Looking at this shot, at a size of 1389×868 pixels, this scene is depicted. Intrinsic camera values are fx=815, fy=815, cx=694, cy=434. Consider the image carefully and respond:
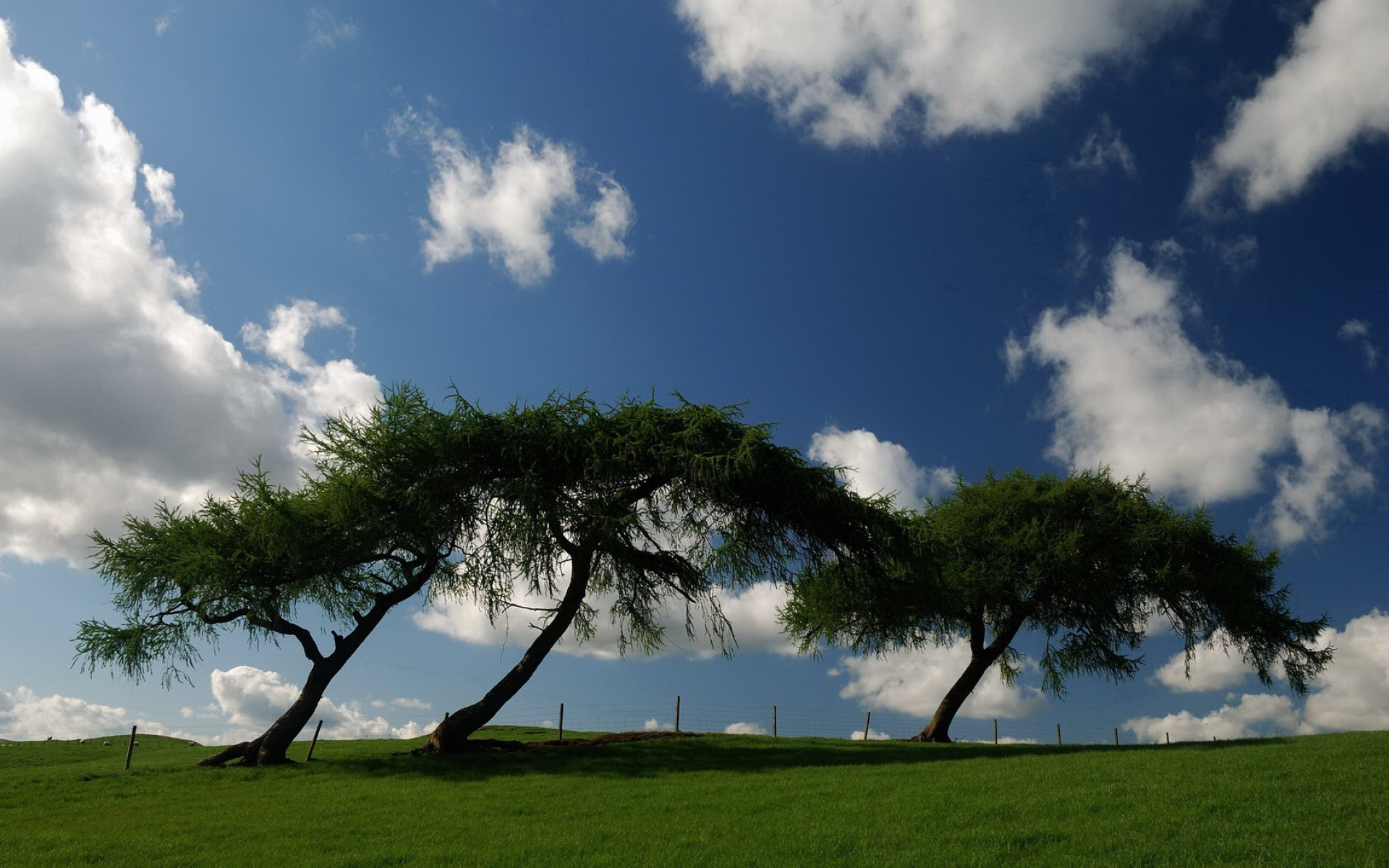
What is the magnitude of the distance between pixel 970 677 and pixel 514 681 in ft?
63.8

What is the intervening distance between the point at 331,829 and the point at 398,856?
318 cm

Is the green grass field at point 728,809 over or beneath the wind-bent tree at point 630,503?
beneath

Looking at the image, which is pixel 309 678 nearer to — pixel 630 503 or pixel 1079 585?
pixel 630 503

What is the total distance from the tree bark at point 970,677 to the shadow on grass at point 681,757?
520 centimetres

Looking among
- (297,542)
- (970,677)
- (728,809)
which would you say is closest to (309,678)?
(297,542)

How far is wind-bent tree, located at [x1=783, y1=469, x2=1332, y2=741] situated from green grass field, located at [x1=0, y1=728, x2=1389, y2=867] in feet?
28.7

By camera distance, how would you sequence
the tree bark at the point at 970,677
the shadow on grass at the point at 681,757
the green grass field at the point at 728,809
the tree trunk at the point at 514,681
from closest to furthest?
the green grass field at the point at 728,809 → the shadow on grass at the point at 681,757 → the tree trunk at the point at 514,681 → the tree bark at the point at 970,677

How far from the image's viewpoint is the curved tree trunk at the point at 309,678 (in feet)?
79.6

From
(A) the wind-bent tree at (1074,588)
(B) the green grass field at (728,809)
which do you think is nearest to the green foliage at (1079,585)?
(A) the wind-bent tree at (1074,588)

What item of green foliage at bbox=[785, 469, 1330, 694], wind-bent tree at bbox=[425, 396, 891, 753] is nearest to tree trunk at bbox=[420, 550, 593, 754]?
wind-bent tree at bbox=[425, 396, 891, 753]

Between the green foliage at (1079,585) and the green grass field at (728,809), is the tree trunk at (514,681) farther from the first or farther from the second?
the green foliage at (1079,585)

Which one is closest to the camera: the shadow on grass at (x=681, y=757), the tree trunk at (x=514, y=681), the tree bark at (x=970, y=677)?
the shadow on grass at (x=681, y=757)

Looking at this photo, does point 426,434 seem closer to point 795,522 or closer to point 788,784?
point 795,522

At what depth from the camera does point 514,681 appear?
2566 centimetres
